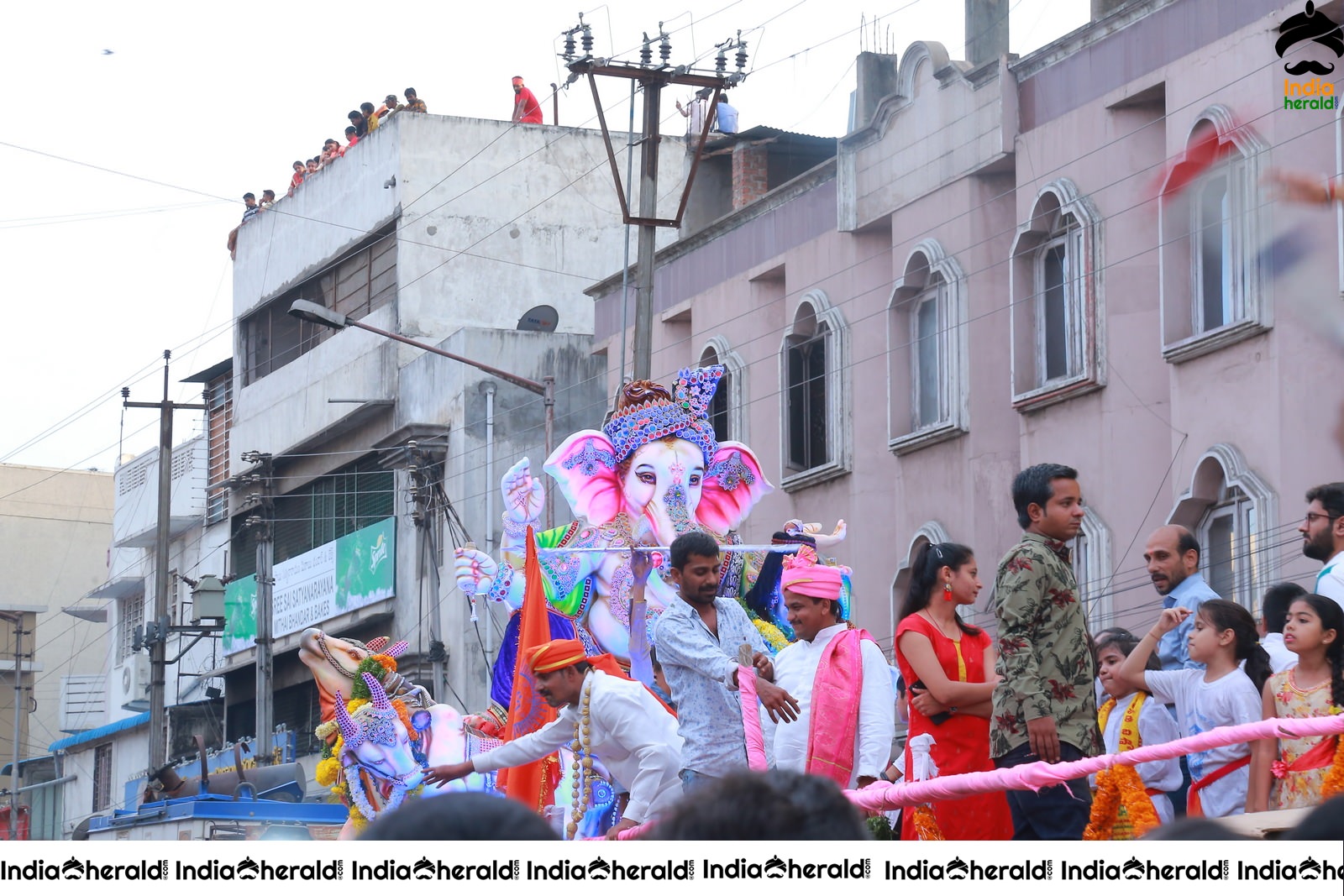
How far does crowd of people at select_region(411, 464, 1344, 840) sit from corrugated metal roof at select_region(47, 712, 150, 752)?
3321cm

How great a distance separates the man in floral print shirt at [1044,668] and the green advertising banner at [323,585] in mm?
24352

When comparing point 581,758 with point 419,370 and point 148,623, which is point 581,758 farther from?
point 148,623

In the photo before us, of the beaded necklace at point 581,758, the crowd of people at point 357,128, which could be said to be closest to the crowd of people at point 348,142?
the crowd of people at point 357,128

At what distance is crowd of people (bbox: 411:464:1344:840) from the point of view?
681 cm

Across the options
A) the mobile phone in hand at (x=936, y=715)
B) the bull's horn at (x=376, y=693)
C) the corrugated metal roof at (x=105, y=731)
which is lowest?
the mobile phone in hand at (x=936, y=715)

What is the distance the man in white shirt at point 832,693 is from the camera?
7559 mm

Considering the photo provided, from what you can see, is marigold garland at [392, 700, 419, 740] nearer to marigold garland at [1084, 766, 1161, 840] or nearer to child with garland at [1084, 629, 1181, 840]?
child with garland at [1084, 629, 1181, 840]

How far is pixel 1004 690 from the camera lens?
6816 millimetres

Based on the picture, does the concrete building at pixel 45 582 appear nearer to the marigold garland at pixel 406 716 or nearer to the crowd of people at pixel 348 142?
the crowd of people at pixel 348 142

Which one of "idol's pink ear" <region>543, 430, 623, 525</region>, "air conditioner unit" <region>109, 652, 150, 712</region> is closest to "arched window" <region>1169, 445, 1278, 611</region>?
"idol's pink ear" <region>543, 430, 623, 525</region>

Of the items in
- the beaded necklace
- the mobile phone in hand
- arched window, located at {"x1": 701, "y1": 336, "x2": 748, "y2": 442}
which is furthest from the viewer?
arched window, located at {"x1": 701, "y1": 336, "x2": 748, "y2": 442}

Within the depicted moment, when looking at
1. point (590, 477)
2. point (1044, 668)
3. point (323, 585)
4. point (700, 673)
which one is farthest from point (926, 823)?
point (323, 585)

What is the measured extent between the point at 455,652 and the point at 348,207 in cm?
795
